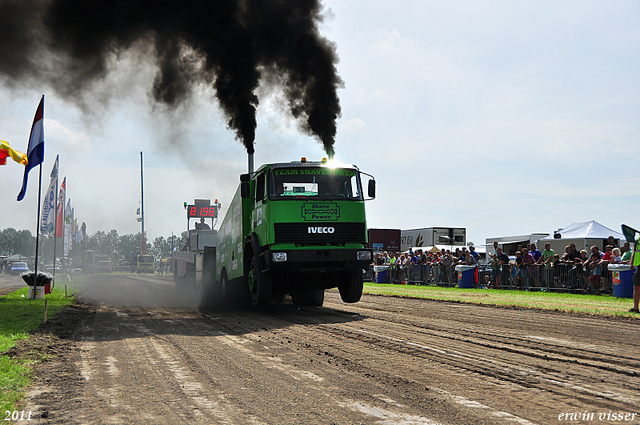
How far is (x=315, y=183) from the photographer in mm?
11773

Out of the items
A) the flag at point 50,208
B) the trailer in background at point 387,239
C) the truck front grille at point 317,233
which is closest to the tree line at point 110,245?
the trailer in background at point 387,239

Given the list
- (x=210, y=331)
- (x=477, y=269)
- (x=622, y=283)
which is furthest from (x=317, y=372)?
(x=477, y=269)

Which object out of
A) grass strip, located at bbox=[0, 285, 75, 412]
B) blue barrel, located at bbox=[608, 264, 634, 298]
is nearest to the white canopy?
blue barrel, located at bbox=[608, 264, 634, 298]

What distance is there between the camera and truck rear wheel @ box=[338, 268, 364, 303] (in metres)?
12.4

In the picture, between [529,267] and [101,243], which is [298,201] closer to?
[529,267]

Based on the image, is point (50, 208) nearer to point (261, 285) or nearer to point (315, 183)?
point (261, 285)

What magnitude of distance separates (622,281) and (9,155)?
1738cm

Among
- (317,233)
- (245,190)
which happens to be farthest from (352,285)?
(245,190)

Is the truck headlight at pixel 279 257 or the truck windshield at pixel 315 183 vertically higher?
the truck windshield at pixel 315 183

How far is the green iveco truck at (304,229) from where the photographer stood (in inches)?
445

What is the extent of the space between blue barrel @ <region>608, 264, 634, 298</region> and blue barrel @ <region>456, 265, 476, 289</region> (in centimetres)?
678

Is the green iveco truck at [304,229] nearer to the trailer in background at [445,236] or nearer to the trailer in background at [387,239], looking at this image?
the trailer in background at [445,236]

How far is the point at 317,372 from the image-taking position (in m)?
5.86

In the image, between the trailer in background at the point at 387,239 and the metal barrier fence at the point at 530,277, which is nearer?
the metal barrier fence at the point at 530,277
